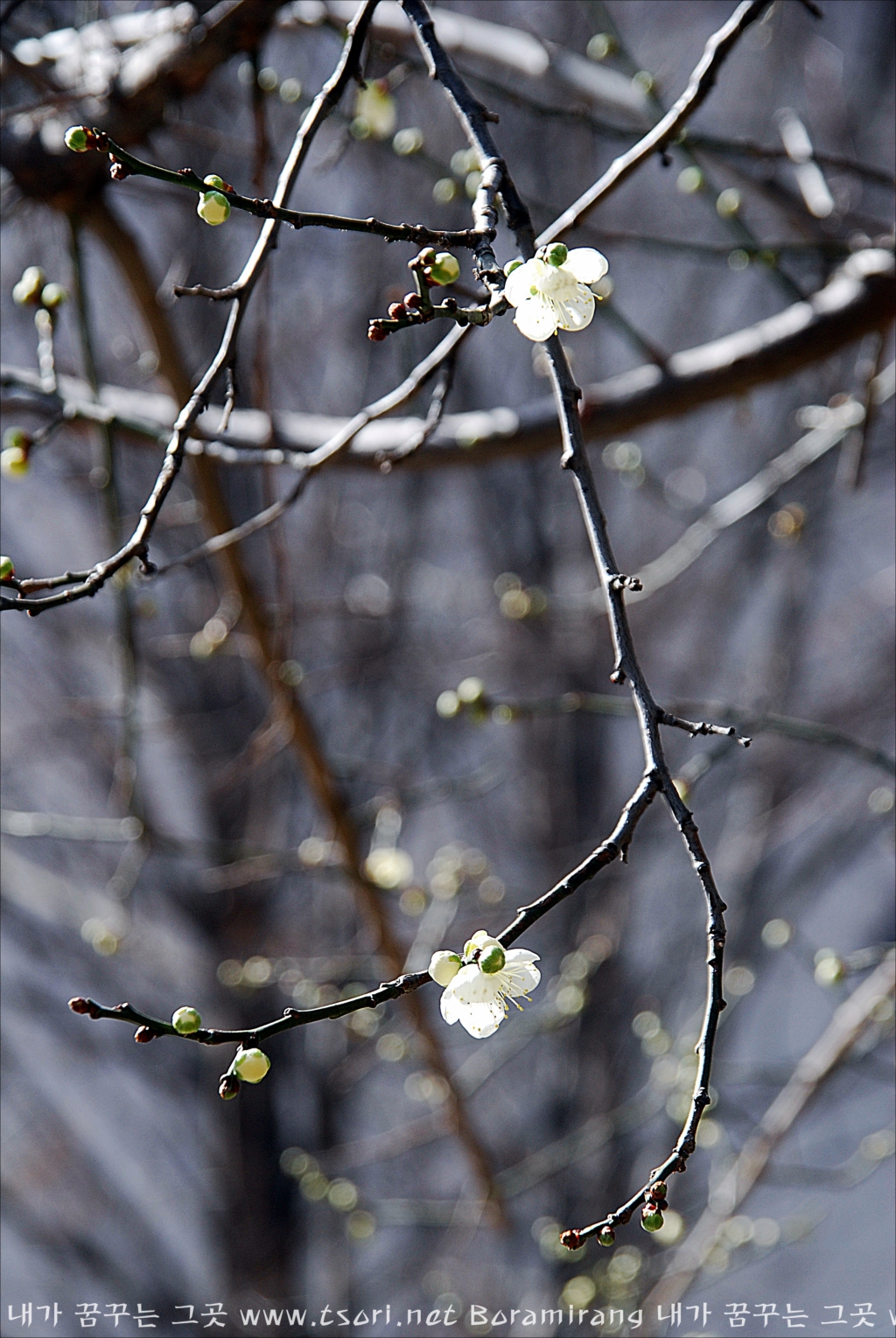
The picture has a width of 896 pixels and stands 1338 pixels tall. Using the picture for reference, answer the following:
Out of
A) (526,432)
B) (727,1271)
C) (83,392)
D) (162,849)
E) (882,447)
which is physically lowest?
(727,1271)

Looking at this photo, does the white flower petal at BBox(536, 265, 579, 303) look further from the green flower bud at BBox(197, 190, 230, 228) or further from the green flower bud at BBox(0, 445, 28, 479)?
the green flower bud at BBox(0, 445, 28, 479)

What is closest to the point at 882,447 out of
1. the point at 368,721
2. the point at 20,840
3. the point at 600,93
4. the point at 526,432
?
the point at 368,721

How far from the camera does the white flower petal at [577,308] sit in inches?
30.0

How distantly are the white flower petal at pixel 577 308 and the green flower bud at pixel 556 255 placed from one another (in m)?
0.04

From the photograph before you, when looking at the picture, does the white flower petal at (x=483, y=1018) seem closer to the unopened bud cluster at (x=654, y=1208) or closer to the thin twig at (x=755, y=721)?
the unopened bud cluster at (x=654, y=1208)

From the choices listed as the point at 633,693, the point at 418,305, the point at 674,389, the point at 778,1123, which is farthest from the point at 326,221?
the point at 778,1123

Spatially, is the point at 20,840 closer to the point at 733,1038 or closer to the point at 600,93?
the point at 733,1038

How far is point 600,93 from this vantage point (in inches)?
67.2

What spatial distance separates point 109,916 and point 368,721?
1.02 m

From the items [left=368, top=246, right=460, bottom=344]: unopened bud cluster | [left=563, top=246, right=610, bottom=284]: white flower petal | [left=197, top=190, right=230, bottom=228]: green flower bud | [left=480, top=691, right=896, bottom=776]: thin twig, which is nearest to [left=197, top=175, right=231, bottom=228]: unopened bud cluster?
[left=197, top=190, right=230, bottom=228]: green flower bud

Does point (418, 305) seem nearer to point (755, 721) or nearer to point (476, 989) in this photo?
point (476, 989)

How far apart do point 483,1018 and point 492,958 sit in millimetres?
73

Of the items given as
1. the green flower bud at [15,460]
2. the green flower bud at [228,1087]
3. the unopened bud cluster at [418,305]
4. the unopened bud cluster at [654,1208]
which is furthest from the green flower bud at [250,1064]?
the green flower bud at [15,460]

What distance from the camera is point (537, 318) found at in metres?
0.73
